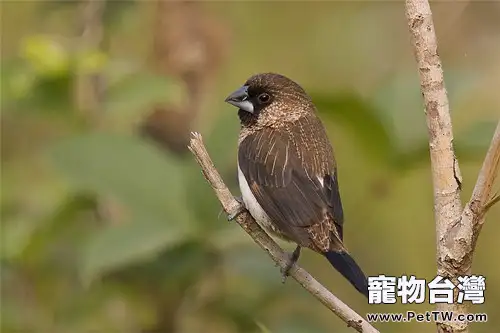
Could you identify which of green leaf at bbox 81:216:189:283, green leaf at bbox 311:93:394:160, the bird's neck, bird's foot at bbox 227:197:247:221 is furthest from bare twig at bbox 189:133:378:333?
green leaf at bbox 81:216:189:283

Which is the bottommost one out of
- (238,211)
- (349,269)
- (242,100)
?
(349,269)

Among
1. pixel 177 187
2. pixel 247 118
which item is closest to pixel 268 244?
pixel 247 118

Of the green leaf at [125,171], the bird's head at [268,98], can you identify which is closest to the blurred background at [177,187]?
the green leaf at [125,171]

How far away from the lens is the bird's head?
201 cm

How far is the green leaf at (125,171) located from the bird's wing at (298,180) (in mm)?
802

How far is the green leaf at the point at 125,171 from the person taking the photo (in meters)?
2.62

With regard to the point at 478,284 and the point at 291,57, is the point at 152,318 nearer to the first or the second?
the point at 478,284

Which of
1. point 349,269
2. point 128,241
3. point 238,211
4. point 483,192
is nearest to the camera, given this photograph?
point 483,192

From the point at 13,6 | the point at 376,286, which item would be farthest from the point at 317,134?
the point at 13,6

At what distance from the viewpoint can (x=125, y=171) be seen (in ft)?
8.86

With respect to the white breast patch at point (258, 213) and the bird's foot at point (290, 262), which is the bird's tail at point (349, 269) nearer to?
the bird's foot at point (290, 262)

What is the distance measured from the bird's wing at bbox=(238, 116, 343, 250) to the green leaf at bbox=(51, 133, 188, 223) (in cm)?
80

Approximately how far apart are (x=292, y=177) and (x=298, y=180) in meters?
0.02

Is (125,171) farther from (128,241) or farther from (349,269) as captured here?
(349,269)
